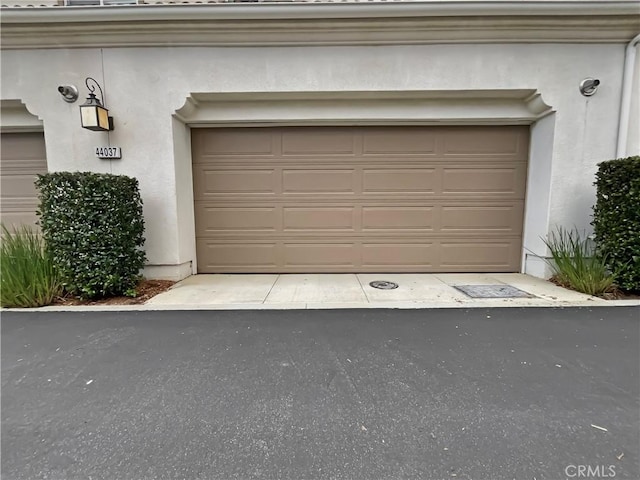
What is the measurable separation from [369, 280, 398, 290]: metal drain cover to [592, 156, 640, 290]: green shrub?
2629 millimetres

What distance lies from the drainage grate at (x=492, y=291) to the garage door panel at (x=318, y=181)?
2.24 m

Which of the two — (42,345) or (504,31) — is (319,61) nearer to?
(504,31)

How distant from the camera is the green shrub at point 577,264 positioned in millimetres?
3684

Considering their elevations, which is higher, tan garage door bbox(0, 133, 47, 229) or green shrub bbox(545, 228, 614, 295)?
tan garage door bbox(0, 133, 47, 229)

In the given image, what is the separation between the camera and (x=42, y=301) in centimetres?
348

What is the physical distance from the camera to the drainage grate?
371 centimetres

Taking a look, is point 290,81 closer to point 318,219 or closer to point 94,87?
point 318,219

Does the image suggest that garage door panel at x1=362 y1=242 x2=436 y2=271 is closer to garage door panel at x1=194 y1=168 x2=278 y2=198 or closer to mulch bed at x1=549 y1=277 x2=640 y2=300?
→ garage door panel at x1=194 y1=168 x2=278 y2=198

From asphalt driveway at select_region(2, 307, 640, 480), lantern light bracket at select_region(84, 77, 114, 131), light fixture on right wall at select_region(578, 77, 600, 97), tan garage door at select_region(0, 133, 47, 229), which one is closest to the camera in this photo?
asphalt driveway at select_region(2, 307, 640, 480)

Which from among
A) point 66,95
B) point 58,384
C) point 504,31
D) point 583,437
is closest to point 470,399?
point 583,437

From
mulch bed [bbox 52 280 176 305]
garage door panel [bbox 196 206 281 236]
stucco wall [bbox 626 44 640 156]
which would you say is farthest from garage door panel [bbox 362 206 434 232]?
mulch bed [bbox 52 280 176 305]

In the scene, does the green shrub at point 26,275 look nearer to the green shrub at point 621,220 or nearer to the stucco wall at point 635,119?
the green shrub at point 621,220

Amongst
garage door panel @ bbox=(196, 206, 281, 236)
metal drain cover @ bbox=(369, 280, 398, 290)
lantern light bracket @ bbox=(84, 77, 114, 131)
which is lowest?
metal drain cover @ bbox=(369, 280, 398, 290)

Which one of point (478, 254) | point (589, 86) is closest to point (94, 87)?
point (478, 254)
